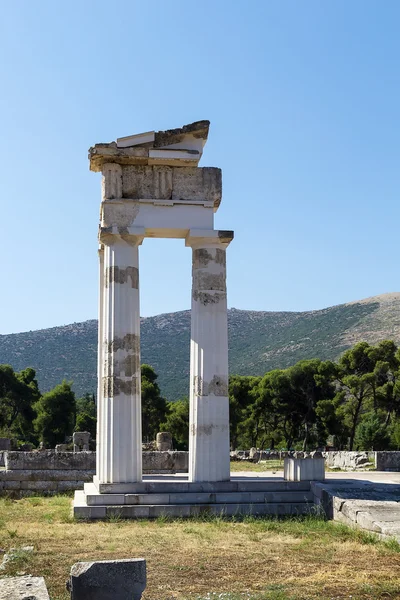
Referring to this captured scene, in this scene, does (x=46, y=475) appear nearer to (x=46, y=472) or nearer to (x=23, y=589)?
(x=46, y=472)

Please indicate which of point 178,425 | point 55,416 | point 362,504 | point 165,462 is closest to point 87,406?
point 55,416

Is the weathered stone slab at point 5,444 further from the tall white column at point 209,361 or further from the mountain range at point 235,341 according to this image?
the mountain range at point 235,341

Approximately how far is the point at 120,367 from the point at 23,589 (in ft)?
31.8

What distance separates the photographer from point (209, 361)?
1714cm

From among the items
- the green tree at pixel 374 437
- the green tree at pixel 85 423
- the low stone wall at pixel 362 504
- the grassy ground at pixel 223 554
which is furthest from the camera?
the green tree at pixel 85 423

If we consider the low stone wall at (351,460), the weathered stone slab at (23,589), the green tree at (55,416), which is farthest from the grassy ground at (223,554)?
the green tree at (55,416)

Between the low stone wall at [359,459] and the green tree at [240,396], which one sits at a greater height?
the green tree at [240,396]

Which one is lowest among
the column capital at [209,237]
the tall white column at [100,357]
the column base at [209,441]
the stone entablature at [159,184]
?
the column base at [209,441]

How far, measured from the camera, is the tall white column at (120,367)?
16.6 meters

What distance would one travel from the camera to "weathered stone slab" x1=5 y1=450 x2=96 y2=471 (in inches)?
843

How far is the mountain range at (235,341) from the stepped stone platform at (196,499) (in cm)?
6728

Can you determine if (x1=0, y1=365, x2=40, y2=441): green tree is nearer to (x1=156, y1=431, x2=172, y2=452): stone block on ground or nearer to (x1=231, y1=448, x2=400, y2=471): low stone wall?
(x1=231, y1=448, x2=400, y2=471): low stone wall

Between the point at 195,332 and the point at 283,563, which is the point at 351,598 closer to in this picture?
the point at 283,563

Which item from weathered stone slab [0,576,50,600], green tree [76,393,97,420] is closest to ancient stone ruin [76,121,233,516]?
weathered stone slab [0,576,50,600]
